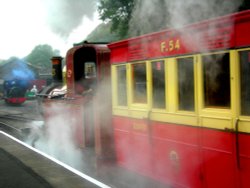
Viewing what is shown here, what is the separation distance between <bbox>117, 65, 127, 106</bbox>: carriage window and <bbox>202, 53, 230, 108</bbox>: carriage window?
1.93m

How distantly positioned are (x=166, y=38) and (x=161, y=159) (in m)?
1.59

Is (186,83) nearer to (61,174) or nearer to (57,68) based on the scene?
(61,174)

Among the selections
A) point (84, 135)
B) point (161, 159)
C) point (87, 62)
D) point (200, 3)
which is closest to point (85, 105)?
point (84, 135)

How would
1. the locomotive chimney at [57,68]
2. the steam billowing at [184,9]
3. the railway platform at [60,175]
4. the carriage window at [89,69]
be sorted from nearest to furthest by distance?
the steam billowing at [184,9] → the railway platform at [60,175] → the carriage window at [89,69] → the locomotive chimney at [57,68]

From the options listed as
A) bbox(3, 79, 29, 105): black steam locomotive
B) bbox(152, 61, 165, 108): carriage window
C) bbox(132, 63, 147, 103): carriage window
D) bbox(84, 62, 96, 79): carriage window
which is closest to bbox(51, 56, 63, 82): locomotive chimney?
bbox(84, 62, 96, 79): carriage window

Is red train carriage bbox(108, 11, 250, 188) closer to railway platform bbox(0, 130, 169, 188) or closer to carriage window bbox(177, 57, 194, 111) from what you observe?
carriage window bbox(177, 57, 194, 111)

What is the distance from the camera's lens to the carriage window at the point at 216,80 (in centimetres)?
416

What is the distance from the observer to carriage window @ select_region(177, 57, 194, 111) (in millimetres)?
4641

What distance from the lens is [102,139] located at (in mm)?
6906

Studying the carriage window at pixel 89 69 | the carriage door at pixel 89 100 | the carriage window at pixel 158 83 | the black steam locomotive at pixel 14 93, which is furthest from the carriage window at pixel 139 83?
the black steam locomotive at pixel 14 93

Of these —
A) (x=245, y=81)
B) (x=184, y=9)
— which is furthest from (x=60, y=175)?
(x=245, y=81)

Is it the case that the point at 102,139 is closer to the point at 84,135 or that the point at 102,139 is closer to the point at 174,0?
the point at 84,135

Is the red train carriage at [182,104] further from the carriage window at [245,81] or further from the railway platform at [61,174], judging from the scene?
the railway platform at [61,174]

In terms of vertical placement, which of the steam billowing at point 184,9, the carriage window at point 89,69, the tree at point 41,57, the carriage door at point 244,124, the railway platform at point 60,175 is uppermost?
the tree at point 41,57
